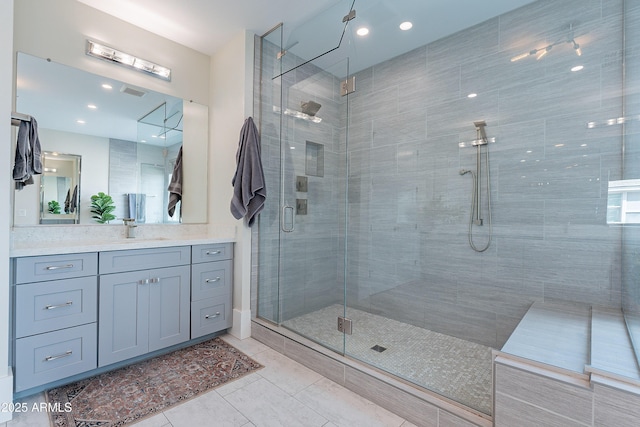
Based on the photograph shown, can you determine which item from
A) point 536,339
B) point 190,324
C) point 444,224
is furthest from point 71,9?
point 536,339

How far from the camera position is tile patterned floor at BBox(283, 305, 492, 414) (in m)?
1.73

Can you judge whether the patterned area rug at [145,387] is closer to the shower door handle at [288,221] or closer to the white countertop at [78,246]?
the white countertop at [78,246]

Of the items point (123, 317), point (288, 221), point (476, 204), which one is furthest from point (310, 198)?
point (123, 317)

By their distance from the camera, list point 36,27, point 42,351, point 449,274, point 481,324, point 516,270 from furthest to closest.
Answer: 1. point 449,274
2. point 481,324
3. point 516,270
4. point 36,27
5. point 42,351

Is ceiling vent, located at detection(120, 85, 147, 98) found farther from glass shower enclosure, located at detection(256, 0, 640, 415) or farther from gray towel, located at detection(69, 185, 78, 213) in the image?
glass shower enclosure, located at detection(256, 0, 640, 415)

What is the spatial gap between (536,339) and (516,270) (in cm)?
90

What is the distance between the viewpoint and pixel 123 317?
2039 millimetres

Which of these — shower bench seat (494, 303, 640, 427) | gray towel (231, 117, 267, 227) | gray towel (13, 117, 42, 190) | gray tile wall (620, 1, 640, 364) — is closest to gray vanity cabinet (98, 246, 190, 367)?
gray towel (231, 117, 267, 227)

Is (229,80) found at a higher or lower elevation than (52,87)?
higher

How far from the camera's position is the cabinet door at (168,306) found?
2191 millimetres

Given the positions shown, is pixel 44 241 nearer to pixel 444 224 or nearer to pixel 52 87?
pixel 52 87

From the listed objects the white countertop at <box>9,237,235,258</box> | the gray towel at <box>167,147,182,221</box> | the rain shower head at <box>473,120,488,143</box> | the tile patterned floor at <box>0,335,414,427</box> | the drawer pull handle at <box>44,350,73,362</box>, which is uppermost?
the rain shower head at <box>473,120,488,143</box>

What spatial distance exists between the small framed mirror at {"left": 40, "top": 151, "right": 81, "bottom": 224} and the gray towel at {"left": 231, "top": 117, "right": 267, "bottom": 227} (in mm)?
1148

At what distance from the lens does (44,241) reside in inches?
83.2
